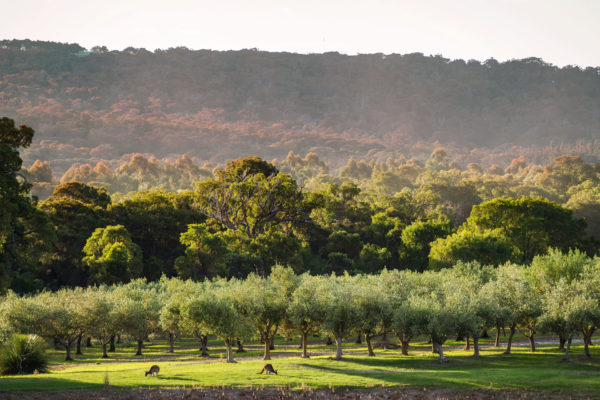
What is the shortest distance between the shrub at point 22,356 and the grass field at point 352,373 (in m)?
2.01

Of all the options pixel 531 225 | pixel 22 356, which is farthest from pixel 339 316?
pixel 531 225

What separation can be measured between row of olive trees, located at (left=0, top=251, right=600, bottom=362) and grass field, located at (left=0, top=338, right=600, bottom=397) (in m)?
2.13

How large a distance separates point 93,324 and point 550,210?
83.1m

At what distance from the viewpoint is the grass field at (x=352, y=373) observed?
41.1m

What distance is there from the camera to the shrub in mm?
46094

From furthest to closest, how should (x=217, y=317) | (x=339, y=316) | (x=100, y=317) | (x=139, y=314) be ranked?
(x=139, y=314), (x=100, y=317), (x=339, y=316), (x=217, y=317)

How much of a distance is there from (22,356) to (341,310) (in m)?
27.3

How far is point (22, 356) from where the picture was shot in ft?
153

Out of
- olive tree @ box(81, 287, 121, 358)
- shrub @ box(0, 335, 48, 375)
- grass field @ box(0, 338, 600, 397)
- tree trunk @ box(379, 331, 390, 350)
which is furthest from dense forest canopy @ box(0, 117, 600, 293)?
shrub @ box(0, 335, 48, 375)

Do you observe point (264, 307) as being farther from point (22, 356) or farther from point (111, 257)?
point (111, 257)

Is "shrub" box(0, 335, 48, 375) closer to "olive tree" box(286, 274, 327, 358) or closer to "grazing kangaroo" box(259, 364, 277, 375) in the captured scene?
"grazing kangaroo" box(259, 364, 277, 375)

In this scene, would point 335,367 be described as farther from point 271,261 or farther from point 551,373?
point 271,261

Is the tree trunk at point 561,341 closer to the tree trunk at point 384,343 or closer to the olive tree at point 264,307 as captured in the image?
the tree trunk at point 384,343

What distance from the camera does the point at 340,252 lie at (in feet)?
390
